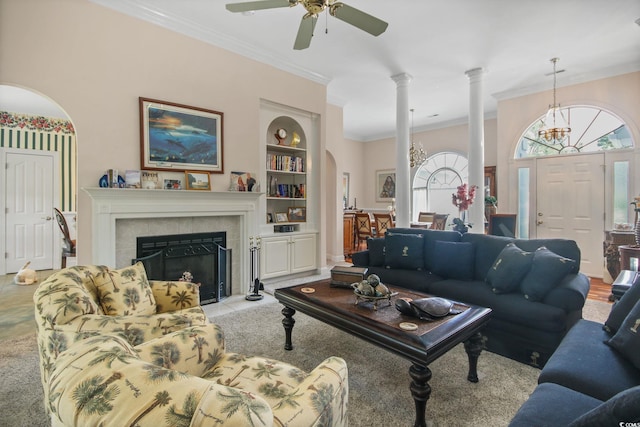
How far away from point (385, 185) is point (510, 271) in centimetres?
644

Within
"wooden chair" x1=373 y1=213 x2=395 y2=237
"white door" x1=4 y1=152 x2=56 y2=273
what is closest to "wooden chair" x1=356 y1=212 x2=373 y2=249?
"wooden chair" x1=373 y1=213 x2=395 y2=237

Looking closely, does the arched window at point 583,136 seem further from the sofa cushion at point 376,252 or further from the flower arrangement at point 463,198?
the sofa cushion at point 376,252

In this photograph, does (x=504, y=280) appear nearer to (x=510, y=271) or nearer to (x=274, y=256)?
(x=510, y=271)

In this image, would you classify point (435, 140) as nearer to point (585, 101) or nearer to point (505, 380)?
point (585, 101)

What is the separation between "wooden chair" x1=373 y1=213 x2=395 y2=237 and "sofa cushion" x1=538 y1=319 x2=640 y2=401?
5.11m

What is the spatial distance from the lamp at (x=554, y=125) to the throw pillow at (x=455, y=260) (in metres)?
2.71

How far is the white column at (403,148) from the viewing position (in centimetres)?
489

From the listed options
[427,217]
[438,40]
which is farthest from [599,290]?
[438,40]

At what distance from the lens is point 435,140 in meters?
8.08

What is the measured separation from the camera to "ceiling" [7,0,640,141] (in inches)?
129

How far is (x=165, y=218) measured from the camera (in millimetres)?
3527

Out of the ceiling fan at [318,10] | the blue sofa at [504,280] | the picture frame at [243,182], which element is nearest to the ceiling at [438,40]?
the ceiling fan at [318,10]

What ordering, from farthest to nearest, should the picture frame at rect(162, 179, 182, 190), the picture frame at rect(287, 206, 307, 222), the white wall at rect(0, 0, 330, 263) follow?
the picture frame at rect(287, 206, 307, 222)
the picture frame at rect(162, 179, 182, 190)
the white wall at rect(0, 0, 330, 263)

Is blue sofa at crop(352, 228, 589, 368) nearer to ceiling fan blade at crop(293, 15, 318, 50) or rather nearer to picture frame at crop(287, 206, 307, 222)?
picture frame at crop(287, 206, 307, 222)
